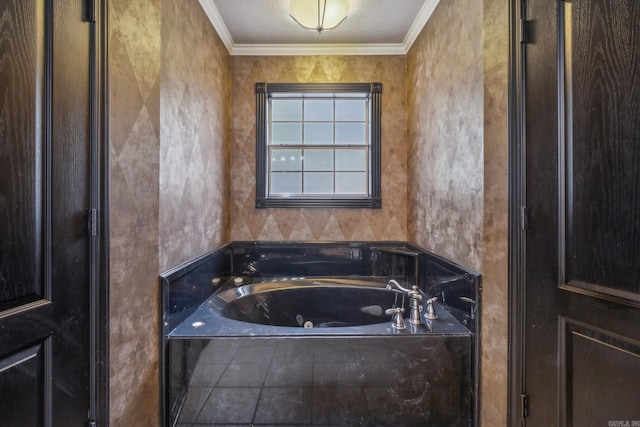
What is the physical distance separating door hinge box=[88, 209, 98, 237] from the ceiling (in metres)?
1.62

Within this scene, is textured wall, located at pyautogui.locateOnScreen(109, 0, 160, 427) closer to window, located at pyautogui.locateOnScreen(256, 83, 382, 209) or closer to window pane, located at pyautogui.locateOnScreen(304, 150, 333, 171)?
window, located at pyautogui.locateOnScreen(256, 83, 382, 209)

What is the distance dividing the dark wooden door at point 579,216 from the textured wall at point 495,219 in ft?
0.24

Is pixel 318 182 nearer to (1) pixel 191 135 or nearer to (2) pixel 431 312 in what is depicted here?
(1) pixel 191 135

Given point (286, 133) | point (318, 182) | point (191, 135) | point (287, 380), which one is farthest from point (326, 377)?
point (286, 133)

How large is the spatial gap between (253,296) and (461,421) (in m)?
1.48

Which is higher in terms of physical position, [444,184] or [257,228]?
[444,184]

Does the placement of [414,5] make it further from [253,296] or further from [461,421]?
[461,421]

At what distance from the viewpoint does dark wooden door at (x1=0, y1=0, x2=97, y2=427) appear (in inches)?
33.9

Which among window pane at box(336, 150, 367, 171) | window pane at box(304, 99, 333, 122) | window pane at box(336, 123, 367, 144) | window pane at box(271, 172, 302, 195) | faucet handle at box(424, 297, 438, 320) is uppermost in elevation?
window pane at box(304, 99, 333, 122)

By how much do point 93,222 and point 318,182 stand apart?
1867 mm

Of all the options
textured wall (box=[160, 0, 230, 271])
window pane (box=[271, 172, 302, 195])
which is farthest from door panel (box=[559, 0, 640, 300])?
window pane (box=[271, 172, 302, 195])

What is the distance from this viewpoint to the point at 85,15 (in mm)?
1082

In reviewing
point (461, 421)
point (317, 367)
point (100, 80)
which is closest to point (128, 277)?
point (100, 80)

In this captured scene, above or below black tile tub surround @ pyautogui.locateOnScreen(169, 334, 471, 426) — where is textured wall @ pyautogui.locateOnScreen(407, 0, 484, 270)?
above
